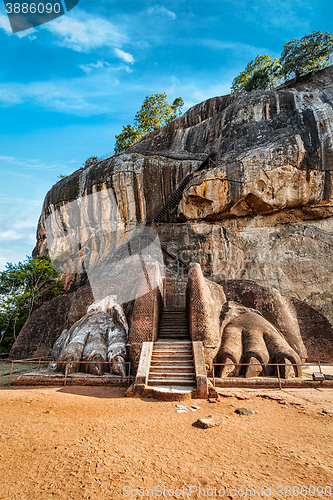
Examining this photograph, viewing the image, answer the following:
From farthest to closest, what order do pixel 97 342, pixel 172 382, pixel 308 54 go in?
pixel 308 54 → pixel 97 342 → pixel 172 382

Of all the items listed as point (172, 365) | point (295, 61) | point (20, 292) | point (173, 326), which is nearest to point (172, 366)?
point (172, 365)

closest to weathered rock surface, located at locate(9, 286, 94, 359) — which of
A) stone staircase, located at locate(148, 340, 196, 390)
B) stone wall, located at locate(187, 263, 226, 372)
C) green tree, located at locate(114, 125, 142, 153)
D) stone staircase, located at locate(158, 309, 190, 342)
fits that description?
stone staircase, located at locate(158, 309, 190, 342)

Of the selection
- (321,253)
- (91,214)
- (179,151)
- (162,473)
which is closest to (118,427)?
(162,473)

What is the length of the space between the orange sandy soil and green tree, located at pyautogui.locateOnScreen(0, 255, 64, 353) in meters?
8.77

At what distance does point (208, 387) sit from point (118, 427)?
188 cm

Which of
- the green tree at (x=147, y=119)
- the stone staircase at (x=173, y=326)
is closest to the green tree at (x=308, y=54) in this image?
the green tree at (x=147, y=119)

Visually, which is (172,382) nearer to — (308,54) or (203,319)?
(203,319)

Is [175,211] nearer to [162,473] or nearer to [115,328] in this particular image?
[115,328]

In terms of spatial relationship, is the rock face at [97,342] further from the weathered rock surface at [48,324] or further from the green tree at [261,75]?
the green tree at [261,75]

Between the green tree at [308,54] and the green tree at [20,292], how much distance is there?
22.0 m

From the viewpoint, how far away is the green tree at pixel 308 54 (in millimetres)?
20656

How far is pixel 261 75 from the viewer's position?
23.5 metres

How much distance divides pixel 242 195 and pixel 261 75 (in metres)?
15.2

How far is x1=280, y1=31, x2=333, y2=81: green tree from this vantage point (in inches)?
813
